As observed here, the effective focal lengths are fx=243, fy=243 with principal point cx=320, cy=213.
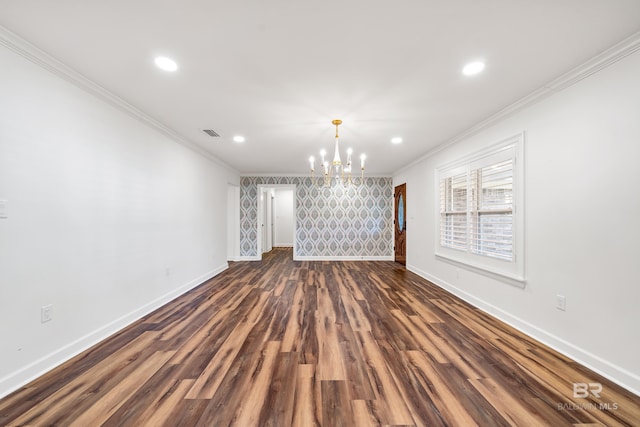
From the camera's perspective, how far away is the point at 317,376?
186 centimetres

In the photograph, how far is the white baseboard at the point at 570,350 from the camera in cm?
174

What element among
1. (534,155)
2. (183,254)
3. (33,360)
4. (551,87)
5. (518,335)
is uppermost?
(551,87)

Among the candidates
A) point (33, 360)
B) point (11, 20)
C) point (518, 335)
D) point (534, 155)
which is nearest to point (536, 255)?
point (518, 335)

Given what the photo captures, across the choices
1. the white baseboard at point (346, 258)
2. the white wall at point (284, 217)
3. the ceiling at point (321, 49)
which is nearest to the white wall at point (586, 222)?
the ceiling at point (321, 49)

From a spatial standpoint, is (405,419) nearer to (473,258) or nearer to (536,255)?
(536,255)

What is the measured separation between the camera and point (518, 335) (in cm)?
253

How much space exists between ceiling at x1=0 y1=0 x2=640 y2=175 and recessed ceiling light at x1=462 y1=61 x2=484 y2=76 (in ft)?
0.19

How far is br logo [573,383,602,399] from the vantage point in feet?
5.51

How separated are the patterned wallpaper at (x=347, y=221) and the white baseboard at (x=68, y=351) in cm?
418

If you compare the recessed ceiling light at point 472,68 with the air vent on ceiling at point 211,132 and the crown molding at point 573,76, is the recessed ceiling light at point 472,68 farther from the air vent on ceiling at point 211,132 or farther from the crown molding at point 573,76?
the air vent on ceiling at point 211,132

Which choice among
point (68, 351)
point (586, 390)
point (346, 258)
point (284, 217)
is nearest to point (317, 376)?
point (586, 390)

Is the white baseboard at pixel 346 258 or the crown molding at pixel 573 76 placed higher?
the crown molding at pixel 573 76

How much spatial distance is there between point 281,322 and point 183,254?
2.16m

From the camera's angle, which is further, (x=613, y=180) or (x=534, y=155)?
(x=534, y=155)
